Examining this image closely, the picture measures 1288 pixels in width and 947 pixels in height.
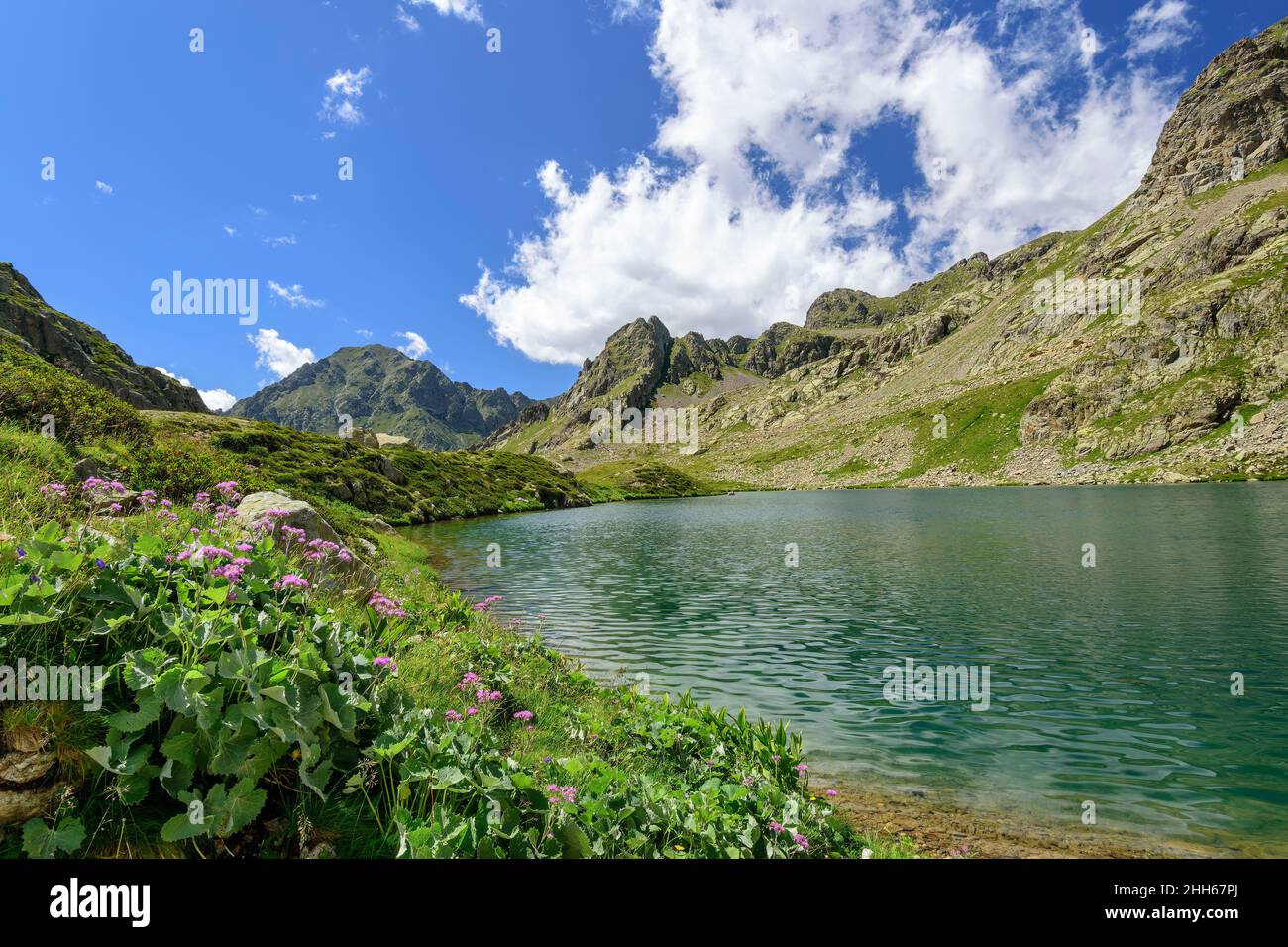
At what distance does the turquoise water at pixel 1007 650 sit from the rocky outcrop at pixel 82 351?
95605 mm

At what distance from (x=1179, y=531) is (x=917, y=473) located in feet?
486

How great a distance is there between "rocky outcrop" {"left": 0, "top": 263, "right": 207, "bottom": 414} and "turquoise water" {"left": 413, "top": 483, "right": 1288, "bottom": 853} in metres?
95.6

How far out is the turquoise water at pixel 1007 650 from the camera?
406 inches

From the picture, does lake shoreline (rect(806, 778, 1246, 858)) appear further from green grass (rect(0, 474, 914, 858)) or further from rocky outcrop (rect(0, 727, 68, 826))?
rocky outcrop (rect(0, 727, 68, 826))

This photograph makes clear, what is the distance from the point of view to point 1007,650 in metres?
17.8

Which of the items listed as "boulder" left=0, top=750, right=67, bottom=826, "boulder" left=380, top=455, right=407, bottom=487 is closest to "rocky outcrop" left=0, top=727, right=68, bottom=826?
"boulder" left=0, top=750, right=67, bottom=826

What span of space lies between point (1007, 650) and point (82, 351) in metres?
158

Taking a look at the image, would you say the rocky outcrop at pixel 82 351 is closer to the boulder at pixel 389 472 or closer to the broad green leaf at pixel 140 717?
the boulder at pixel 389 472

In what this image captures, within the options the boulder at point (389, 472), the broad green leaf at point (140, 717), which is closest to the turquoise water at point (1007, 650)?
the broad green leaf at point (140, 717)

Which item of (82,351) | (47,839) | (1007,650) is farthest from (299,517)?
(82,351)

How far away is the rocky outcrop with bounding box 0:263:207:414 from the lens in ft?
326

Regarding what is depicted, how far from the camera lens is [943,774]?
10.7m

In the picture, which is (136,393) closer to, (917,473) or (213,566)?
(213,566)
